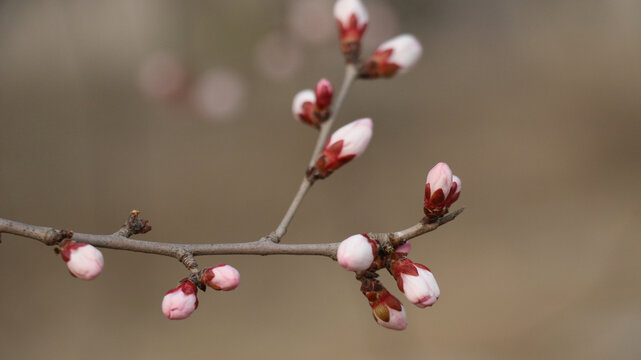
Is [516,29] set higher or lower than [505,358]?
higher

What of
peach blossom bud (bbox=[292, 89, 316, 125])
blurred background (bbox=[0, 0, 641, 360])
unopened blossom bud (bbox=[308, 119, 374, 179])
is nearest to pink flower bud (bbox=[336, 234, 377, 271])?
unopened blossom bud (bbox=[308, 119, 374, 179])

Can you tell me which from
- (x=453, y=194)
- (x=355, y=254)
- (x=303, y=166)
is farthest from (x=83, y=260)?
(x=303, y=166)

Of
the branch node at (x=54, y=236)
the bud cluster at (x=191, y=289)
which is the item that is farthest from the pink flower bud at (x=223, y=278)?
the branch node at (x=54, y=236)

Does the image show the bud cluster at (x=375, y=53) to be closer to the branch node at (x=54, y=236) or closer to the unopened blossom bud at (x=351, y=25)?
the unopened blossom bud at (x=351, y=25)

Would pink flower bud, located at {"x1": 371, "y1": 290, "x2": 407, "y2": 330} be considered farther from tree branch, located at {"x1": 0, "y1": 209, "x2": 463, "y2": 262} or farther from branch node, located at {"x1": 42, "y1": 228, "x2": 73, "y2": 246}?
branch node, located at {"x1": 42, "y1": 228, "x2": 73, "y2": 246}

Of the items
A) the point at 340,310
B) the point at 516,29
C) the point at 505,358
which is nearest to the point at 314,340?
the point at 340,310

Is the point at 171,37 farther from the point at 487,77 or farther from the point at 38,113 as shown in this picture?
the point at 487,77

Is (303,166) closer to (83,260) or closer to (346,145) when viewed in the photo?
(346,145)
